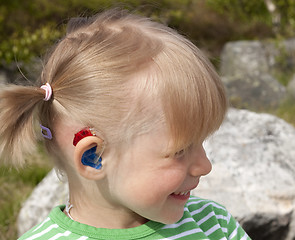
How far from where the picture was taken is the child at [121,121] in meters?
1.56

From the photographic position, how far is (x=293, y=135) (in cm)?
313

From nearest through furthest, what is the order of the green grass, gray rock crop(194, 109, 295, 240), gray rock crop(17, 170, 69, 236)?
1. gray rock crop(194, 109, 295, 240)
2. gray rock crop(17, 170, 69, 236)
3. the green grass

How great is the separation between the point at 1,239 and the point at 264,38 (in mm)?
6696

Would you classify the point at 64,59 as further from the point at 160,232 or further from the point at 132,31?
the point at 160,232

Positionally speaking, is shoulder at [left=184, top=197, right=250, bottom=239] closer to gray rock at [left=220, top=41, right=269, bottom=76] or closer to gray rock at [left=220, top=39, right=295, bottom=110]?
gray rock at [left=220, top=39, right=295, bottom=110]

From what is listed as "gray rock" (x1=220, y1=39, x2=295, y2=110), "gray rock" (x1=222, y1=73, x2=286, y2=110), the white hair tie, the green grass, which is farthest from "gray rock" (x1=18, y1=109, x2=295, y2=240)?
"gray rock" (x1=220, y1=39, x2=295, y2=110)

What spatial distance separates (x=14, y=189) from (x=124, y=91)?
2.22m

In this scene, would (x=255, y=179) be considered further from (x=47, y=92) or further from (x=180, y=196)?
(x=47, y=92)

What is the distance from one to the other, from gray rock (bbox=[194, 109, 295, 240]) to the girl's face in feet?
3.55

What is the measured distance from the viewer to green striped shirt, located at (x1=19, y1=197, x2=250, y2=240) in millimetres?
1693

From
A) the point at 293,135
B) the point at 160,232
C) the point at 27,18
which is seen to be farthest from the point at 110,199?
the point at 27,18

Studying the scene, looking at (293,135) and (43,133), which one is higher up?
(43,133)

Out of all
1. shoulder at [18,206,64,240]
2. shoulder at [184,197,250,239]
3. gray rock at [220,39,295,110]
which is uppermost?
shoulder at [18,206,64,240]

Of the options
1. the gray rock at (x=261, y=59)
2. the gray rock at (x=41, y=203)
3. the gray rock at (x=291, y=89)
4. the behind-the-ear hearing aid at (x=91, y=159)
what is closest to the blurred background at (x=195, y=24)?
the gray rock at (x=261, y=59)
